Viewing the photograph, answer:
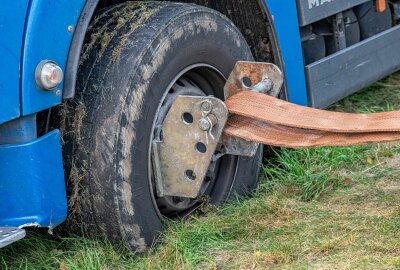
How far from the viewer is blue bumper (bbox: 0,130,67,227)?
10.2 feet

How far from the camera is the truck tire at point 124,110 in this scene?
10.9 ft

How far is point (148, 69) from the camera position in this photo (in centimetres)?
340

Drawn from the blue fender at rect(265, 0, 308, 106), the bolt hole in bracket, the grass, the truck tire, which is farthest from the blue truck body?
the blue fender at rect(265, 0, 308, 106)

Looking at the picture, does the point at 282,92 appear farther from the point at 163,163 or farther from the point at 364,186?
the point at 163,163

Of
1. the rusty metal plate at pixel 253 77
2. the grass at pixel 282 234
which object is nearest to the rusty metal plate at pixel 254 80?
the rusty metal plate at pixel 253 77

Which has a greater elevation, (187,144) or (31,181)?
(31,181)

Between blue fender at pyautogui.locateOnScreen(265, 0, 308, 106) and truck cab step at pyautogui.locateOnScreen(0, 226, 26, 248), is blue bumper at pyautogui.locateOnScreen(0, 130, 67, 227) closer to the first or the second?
truck cab step at pyautogui.locateOnScreen(0, 226, 26, 248)

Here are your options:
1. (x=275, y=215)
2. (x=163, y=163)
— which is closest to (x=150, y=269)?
(x=163, y=163)

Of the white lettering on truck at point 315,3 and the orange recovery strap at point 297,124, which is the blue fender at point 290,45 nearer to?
the white lettering on truck at point 315,3

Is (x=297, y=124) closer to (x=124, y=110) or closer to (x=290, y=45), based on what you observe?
(x=124, y=110)

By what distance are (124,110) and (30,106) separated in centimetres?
39

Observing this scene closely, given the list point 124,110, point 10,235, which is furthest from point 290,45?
point 10,235

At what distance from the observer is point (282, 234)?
3.59 meters

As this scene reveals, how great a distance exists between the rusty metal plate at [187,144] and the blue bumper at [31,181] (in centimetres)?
47
